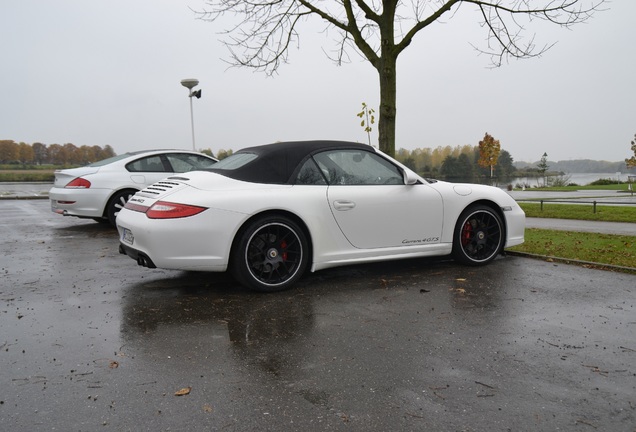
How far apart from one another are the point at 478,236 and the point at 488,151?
2944 inches

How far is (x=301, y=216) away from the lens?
500cm

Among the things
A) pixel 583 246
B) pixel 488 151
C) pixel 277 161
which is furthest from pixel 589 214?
pixel 488 151

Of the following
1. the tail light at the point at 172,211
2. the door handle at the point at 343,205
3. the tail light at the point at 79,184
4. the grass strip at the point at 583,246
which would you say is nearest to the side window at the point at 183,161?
the tail light at the point at 79,184

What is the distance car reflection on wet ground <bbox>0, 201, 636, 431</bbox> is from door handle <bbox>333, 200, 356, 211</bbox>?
0.79m

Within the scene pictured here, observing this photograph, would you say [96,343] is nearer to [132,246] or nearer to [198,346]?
[198,346]

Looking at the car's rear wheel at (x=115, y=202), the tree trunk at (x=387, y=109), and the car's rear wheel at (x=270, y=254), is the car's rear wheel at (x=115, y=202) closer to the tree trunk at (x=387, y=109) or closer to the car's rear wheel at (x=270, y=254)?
the tree trunk at (x=387, y=109)

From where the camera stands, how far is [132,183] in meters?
9.87

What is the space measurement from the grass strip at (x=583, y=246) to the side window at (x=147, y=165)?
6.81 meters

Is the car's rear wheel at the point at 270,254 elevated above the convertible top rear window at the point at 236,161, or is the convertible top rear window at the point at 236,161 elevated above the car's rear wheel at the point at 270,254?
the convertible top rear window at the point at 236,161

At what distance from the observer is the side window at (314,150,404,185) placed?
5.41m

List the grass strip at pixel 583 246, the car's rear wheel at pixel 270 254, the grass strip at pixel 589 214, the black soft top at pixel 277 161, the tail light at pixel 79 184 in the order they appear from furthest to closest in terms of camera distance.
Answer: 1. the grass strip at pixel 589 214
2. the tail light at pixel 79 184
3. the grass strip at pixel 583 246
4. the black soft top at pixel 277 161
5. the car's rear wheel at pixel 270 254

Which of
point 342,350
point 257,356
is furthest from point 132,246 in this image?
point 342,350

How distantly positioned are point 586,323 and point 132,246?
159 inches

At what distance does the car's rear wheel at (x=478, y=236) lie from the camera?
5.98 m
